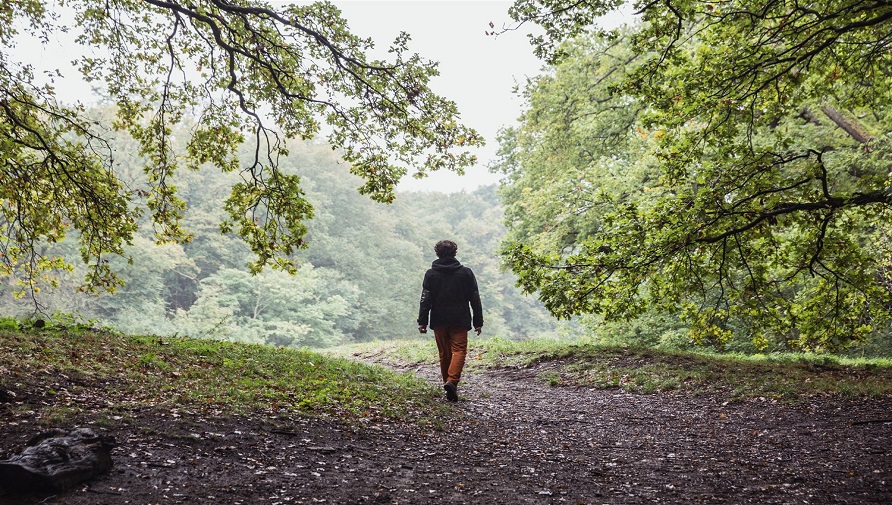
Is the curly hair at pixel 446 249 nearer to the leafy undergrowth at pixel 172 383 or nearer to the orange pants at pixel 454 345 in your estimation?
the orange pants at pixel 454 345

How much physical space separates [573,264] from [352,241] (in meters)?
45.7

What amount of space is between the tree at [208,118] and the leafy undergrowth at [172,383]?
1.25 metres

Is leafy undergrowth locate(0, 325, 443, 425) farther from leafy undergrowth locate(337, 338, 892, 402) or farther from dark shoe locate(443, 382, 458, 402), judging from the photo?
leafy undergrowth locate(337, 338, 892, 402)

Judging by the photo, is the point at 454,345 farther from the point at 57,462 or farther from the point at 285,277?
the point at 285,277

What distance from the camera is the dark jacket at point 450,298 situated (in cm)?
829

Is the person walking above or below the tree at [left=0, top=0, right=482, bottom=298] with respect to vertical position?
below

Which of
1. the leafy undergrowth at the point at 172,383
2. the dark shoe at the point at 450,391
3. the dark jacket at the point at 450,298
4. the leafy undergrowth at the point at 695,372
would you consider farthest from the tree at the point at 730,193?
the leafy undergrowth at the point at 172,383

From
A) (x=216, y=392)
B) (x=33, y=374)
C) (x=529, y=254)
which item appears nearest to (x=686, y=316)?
(x=529, y=254)

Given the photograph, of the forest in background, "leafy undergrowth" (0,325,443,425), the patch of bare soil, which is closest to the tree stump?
the patch of bare soil

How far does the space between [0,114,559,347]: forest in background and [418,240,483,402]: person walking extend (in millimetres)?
22821

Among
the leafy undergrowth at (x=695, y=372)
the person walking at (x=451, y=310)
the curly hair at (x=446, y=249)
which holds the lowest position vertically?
the leafy undergrowth at (x=695, y=372)

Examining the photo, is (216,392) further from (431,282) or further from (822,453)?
(822,453)

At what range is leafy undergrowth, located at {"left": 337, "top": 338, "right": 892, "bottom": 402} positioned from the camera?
27.6 feet

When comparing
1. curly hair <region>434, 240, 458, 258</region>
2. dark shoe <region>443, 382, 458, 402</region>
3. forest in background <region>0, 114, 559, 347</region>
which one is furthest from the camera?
forest in background <region>0, 114, 559, 347</region>
